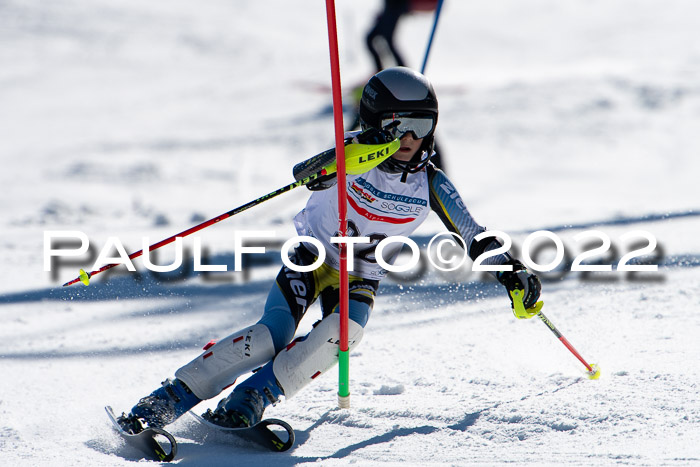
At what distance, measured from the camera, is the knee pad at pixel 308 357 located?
2639 mm

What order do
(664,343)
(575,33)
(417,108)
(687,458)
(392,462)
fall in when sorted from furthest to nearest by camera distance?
(575,33) → (664,343) → (417,108) → (392,462) → (687,458)

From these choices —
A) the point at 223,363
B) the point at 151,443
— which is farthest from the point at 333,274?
the point at 151,443

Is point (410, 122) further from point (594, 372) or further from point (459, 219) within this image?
point (594, 372)

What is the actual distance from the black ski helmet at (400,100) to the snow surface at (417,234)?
3.03ft

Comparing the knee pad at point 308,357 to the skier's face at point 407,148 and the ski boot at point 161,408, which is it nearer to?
the ski boot at point 161,408

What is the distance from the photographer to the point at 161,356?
3.68 metres

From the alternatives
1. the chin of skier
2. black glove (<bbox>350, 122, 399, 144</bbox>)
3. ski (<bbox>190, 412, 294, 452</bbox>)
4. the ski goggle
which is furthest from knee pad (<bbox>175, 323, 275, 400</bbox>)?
the ski goggle

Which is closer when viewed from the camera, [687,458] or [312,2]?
[687,458]

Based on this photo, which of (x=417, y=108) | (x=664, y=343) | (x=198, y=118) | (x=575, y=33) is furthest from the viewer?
(x=575, y=33)

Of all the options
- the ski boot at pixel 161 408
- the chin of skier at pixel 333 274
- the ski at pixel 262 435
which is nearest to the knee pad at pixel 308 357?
the chin of skier at pixel 333 274

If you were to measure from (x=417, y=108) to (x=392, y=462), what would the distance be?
48.7 inches

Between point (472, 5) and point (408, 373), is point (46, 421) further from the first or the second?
point (472, 5)

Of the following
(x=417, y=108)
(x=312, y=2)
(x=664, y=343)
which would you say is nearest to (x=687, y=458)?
(x=664, y=343)
